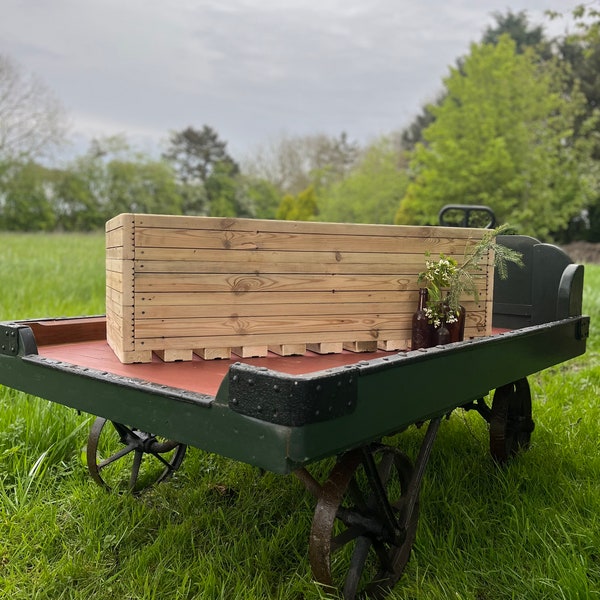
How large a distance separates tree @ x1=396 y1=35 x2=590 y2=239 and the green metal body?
18.6 metres

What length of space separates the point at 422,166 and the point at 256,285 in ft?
74.4

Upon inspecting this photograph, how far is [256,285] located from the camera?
2.57m

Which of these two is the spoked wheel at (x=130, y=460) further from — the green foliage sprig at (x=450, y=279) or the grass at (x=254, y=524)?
the green foliage sprig at (x=450, y=279)

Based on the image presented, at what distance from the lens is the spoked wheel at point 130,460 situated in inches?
131

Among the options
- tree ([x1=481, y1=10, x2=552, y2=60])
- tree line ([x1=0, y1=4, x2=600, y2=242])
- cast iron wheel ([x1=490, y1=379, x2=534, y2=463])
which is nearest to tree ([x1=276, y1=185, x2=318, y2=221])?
tree line ([x1=0, y1=4, x2=600, y2=242])

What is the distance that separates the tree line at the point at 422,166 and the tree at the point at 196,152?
72 millimetres

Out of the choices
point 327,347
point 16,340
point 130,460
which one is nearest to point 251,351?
point 327,347

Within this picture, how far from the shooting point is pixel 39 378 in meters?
2.42

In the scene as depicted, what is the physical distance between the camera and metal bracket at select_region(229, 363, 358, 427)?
1.65 metres

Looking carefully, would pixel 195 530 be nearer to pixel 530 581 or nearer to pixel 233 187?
pixel 530 581

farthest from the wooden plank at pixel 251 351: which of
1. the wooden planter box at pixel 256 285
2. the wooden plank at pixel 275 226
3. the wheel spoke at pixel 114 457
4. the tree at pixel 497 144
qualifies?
the tree at pixel 497 144

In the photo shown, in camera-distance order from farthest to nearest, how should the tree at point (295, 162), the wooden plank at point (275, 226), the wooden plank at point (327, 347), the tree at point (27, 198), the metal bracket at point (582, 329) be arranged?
the tree at point (295, 162), the tree at point (27, 198), the metal bracket at point (582, 329), the wooden plank at point (327, 347), the wooden plank at point (275, 226)

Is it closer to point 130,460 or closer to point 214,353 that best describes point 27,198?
point 130,460

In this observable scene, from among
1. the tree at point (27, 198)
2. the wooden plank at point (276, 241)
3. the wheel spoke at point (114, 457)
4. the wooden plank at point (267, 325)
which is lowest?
the wheel spoke at point (114, 457)
